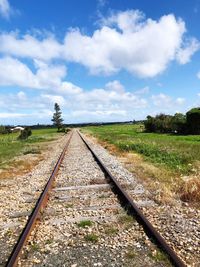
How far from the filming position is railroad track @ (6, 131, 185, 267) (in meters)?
5.25

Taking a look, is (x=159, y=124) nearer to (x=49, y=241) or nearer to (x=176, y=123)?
(x=176, y=123)

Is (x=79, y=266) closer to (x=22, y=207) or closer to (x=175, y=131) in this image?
(x=22, y=207)

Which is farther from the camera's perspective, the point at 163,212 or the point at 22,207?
the point at 22,207

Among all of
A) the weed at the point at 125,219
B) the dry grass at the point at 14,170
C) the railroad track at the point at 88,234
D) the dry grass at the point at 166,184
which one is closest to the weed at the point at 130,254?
the railroad track at the point at 88,234

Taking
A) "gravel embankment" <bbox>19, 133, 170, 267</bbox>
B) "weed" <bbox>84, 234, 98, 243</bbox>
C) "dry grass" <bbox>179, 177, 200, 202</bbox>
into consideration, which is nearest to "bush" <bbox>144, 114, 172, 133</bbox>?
"dry grass" <bbox>179, 177, 200, 202</bbox>

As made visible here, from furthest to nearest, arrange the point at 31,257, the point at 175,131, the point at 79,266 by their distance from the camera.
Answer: the point at 175,131 → the point at 31,257 → the point at 79,266

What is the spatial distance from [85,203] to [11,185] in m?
4.36

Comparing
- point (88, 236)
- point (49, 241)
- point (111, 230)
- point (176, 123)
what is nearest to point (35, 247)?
point (49, 241)

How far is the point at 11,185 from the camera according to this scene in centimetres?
1191

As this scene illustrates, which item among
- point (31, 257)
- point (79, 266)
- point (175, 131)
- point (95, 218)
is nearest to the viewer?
point (79, 266)

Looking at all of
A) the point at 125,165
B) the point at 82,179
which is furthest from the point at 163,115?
the point at 82,179

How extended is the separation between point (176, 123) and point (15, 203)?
43.6m

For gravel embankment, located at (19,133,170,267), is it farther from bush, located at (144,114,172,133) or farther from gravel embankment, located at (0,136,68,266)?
bush, located at (144,114,172,133)

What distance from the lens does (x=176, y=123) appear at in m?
50.2
